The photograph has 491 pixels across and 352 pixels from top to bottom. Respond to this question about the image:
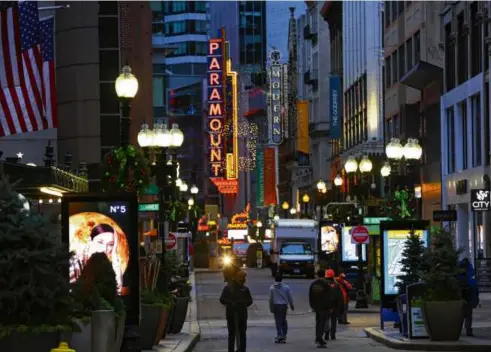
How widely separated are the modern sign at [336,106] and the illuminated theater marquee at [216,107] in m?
31.2

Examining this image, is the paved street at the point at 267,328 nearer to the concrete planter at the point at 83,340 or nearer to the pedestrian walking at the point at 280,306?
the pedestrian walking at the point at 280,306

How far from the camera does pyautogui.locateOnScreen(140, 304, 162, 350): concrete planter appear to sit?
2559 centimetres

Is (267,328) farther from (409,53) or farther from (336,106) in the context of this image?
(336,106)

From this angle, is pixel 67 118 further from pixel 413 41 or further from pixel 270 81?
pixel 270 81

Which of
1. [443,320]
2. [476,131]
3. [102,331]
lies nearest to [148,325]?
[443,320]

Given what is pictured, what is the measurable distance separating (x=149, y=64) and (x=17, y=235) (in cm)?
7498

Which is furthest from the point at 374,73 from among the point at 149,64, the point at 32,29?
the point at 32,29

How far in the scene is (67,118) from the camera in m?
65.4

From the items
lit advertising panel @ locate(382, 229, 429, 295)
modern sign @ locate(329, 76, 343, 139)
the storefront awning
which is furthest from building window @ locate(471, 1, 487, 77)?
modern sign @ locate(329, 76, 343, 139)

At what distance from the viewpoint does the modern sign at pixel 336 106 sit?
109 metres

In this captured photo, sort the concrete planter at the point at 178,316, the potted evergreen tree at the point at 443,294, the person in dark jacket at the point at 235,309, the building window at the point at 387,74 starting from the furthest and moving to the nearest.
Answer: the building window at the point at 387,74, the concrete planter at the point at 178,316, the potted evergreen tree at the point at 443,294, the person in dark jacket at the point at 235,309

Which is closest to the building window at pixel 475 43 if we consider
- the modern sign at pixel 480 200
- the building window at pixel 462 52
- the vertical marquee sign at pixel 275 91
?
the building window at pixel 462 52

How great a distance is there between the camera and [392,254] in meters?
33.0

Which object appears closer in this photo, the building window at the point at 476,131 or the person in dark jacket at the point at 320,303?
the person in dark jacket at the point at 320,303
